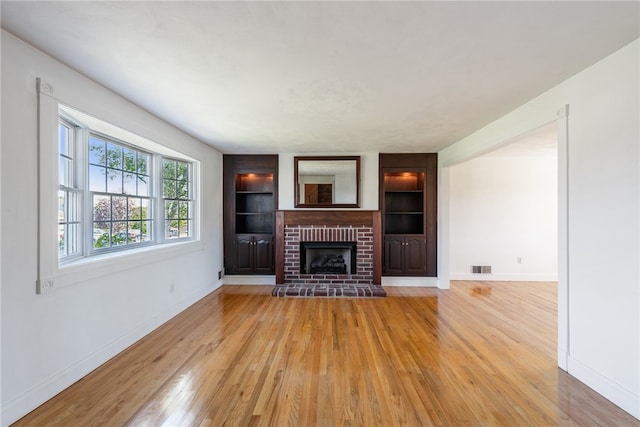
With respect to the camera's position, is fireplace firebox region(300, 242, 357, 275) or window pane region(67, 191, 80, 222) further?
fireplace firebox region(300, 242, 357, 275)

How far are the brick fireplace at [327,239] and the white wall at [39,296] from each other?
2364 mm

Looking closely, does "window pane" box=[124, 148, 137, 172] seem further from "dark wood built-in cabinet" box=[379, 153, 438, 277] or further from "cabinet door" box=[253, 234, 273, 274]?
"dark wood built-in cabinet" box=[379, 153, 438, 277]

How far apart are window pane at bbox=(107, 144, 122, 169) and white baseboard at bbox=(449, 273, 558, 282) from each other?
5.72 m

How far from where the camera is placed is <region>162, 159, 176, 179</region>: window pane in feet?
11.8

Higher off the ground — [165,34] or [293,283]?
[165,34]

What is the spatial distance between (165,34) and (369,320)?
3.38 meters

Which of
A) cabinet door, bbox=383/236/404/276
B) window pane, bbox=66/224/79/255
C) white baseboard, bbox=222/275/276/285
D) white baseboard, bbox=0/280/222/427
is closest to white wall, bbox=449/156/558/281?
cabinet door, bbox=383/236/404/276

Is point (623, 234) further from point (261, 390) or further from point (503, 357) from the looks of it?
point (261, 390)

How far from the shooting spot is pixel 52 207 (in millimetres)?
1936

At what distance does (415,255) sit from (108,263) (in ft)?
14.9

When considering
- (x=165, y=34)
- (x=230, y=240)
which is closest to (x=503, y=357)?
(x=165, y=34)

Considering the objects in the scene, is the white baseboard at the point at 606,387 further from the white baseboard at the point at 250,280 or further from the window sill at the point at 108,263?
the white baseboard at the point at 250,280

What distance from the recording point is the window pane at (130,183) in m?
2.98

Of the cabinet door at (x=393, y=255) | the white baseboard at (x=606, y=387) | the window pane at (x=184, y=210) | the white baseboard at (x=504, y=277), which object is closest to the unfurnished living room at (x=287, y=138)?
the white baseboard at (x=606, y=387)
